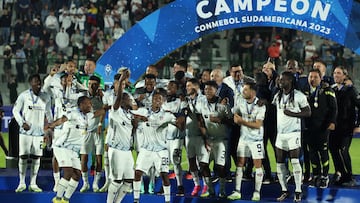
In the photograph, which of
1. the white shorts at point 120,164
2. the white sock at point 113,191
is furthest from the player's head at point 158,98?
the white sock at point 113,191

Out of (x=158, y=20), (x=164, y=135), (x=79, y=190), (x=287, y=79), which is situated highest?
(x=158, y=20)

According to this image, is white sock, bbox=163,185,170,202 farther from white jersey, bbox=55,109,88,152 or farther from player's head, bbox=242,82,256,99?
player's head, bbox=242,82,256,99

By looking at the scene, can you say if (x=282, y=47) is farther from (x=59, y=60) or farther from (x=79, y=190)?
(x=79, y=190)

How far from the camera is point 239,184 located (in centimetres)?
1202

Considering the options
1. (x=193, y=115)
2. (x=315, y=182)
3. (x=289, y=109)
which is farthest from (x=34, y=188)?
(x=315, y=182)

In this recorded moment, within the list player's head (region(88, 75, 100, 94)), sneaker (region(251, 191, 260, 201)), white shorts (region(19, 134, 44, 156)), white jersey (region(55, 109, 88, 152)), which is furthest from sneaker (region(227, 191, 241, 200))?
white shorts (region(19, 134, 44, 156))

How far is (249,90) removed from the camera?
38.5 feet

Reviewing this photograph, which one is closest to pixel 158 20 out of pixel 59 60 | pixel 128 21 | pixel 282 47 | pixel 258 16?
pixel 258 16

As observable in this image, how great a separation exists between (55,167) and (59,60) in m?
10.5

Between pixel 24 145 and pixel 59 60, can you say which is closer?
pixel 24 145

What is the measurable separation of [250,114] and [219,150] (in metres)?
0.75

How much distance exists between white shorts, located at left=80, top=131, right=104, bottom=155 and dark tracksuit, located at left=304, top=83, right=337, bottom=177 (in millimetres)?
2988

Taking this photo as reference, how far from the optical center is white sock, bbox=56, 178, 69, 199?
11828 millimetres

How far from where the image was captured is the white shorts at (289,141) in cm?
1170
